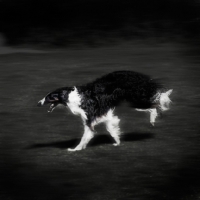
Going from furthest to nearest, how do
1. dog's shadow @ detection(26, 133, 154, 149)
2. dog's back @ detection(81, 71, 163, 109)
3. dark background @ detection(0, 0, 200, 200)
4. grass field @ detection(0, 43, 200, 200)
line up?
dog's shadow @ detection(26, 133, 154, 149)
dog's back @ detection(81, 71, 163, 109)
dark background @ detection(0, 0, 200, 200)
grass field @ detection(0, 43, 200, 200)

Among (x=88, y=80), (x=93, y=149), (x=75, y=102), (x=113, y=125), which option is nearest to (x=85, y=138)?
(x=93, y=149)

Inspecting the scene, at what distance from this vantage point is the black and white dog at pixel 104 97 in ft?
29.5

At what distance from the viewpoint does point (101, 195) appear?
7.70m

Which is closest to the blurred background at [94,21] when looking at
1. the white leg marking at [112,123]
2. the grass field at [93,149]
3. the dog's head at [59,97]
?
the grass field at [93,149]

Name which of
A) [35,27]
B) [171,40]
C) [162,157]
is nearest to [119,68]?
[171,40]

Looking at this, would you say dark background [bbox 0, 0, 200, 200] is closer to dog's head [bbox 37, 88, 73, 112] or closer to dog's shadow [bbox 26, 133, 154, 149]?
dog's shadow [bbox 26, 133, 154, 149]

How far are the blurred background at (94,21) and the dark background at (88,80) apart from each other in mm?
34

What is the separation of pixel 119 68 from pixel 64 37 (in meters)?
5.27

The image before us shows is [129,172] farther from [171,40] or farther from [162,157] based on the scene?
[171,40]

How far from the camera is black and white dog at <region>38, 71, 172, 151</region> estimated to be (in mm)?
8977

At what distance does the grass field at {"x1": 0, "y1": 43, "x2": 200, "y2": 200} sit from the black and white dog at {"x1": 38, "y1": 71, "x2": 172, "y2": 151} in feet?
1.79

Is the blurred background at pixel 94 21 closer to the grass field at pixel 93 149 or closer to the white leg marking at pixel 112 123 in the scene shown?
the grass field at pixel 93 149

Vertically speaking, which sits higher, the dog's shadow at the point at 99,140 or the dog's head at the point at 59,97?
the dog's head at the point at 59,97

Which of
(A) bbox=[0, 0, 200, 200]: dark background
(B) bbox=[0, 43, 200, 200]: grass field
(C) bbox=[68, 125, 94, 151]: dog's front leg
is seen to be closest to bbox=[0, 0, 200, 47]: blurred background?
(A) bbox=[0, 0, 200, 200]: dark background
